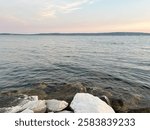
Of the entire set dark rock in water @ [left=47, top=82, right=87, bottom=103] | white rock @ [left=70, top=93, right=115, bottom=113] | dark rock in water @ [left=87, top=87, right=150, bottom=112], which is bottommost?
dark rock in water @ [left=87, top=87, right=150, bottom=112]

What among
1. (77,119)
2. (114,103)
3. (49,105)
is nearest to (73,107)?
(49,105)

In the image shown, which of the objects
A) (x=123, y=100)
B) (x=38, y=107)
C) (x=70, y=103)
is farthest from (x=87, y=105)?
(x=123, y=100)

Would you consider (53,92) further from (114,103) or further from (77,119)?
(77,119)

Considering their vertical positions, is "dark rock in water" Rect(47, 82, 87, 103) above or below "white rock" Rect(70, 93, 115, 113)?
below

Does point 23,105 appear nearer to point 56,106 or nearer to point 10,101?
point 10,101

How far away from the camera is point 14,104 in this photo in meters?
7.41

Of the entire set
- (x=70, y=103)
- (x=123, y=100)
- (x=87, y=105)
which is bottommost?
(x=123, y=100)

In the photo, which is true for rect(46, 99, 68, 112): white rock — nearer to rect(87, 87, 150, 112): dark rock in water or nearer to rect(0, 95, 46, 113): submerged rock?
rect(0, 95, 46, 113): submerged rock

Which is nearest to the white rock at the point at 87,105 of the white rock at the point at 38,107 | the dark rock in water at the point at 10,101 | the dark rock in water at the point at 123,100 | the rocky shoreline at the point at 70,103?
the rocky shoreline at the point at 70,103

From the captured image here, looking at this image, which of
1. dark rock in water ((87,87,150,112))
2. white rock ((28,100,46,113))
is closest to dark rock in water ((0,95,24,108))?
white rock ((28,100,46,113))

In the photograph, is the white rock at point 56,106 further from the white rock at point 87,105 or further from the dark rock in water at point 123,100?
the dark rock in water at point 123,100

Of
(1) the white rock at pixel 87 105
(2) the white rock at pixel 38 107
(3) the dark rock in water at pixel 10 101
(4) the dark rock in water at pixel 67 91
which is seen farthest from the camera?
(4) the dark rock in water at pixel 67 91

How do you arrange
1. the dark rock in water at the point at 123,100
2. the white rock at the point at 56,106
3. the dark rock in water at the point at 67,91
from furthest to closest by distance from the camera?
the dark rock in water at the point at 67,91, the dark rock in water at the point at 123,100, the white rock at the point at 56,106

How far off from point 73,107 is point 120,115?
1.91 m
